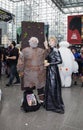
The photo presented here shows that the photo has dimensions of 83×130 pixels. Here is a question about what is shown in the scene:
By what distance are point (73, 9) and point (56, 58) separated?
2920cm

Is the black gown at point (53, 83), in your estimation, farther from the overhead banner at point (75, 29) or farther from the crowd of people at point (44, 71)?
the overhead banner at point (75, 29)

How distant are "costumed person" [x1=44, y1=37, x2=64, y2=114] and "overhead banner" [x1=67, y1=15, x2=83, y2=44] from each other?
3723mm

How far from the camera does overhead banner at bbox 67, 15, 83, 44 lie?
866 cm

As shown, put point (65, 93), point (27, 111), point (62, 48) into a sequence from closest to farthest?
point (27, 111) → point (65, 93) → point (62, 48)

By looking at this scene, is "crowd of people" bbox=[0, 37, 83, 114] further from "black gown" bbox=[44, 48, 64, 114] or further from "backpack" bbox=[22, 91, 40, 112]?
"backpack" bbox=[22, 91, 40, 112]

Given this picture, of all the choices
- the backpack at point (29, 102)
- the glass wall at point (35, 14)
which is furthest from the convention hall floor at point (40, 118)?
the glass wall at point (35, 14)

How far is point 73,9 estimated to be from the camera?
109 ft

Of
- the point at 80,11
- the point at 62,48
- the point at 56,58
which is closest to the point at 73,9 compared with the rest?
the point at 80,11

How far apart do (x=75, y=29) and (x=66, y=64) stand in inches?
52.7

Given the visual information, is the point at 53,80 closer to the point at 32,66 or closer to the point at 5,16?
the point at 32,66

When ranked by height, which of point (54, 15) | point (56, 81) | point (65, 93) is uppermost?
point (54, 15)

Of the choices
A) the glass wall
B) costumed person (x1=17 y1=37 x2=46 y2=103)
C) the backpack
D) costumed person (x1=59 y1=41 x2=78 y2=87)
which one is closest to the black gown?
costumed person (x1=17 y1=37 x2=46 y2=103)

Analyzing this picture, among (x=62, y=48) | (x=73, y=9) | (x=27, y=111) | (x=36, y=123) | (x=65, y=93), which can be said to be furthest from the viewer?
(x=73, y=9)

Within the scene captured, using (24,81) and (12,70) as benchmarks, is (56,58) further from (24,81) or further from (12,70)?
(12,70)
